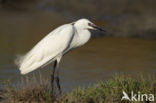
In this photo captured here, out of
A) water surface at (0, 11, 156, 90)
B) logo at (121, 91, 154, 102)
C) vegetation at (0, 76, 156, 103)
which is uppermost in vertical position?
water surface at (0, 11, 156, 90)

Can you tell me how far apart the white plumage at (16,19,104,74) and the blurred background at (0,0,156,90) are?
1.51 metres

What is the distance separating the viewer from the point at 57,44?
6.74 metres

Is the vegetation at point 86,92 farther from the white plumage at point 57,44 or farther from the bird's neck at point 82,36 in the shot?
the bird's neck at point 82,36

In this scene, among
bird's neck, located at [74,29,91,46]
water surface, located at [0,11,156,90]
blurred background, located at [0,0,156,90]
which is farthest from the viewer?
blurred background, located at [0,0,156,90]

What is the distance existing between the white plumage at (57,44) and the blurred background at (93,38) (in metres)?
1.51

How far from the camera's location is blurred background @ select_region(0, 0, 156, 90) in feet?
31.0

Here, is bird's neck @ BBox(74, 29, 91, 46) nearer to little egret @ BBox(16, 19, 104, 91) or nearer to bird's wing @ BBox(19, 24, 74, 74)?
little egret @ BBox(16, 19, 104, 91)

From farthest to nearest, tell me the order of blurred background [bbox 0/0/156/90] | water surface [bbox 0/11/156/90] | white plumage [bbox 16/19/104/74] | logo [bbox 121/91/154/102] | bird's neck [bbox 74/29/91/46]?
blurred background [bbox 0/0/156/90] → water surface [bbox 0/11/156/90] → bird's neck [bbox 74/29/91/46] → white plumage [bbox 16/19/104/74] → logo [bbox 121/91/154/102]

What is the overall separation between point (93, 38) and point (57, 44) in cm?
597

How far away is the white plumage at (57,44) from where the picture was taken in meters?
6.63

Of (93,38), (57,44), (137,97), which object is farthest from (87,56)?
(137,97)

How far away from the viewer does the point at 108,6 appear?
1459 cm

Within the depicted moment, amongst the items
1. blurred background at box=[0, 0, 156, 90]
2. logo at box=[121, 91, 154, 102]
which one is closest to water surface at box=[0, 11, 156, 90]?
blurred background at box=[0, 0, 156, 90]

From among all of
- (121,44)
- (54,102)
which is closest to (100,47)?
(121,44)
